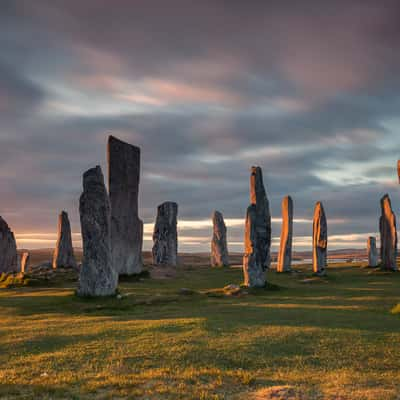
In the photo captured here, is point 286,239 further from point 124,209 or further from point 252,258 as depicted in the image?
point 124,209

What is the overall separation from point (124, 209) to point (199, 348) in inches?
1005

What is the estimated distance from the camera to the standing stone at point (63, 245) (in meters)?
46.8

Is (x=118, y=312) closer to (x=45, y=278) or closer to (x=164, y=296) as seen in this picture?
(x=164, y=296)

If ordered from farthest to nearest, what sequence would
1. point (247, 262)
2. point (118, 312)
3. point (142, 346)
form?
point (247, 262)
point (118, 312)
point (142, 346)

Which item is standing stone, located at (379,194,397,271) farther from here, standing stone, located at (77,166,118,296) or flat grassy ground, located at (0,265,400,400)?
standing stone, located at (77,166,118,296)

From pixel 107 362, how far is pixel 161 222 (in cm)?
3908

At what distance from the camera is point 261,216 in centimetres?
3269

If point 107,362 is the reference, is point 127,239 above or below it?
above

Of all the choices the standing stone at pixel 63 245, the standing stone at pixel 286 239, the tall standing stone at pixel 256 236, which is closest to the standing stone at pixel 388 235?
the standing stone at pixel 286 239

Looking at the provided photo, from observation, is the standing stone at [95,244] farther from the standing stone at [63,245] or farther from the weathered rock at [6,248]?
the standing stone at [63,245]

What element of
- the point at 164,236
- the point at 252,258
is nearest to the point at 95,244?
the point at 252,258

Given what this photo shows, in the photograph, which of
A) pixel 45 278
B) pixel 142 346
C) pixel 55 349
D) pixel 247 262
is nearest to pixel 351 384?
pixel 142 346

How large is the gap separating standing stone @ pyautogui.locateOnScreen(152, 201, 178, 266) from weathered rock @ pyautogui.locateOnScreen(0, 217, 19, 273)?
50.9 ft

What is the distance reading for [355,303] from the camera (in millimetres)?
23719
